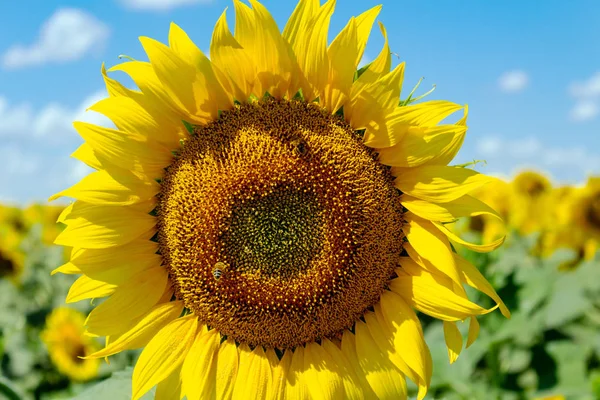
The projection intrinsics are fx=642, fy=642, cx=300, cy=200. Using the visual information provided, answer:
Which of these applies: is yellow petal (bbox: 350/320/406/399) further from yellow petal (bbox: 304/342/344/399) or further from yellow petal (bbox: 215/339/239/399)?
yellow petal (bbox: 215/339/239/399)

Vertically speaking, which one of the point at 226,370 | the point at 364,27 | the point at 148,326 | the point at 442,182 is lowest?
the point at 226,370

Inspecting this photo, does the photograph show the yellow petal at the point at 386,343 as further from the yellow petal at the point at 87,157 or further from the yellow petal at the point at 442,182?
the yellow petal at the point at 87,157

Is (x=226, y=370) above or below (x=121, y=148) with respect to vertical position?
below

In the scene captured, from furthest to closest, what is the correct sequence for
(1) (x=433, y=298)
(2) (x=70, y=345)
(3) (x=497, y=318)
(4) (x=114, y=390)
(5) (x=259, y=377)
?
(2) (x=70, y=345) → (3) (x=497, y=318) → (4) (x=114, y=390) → (5) (x=259, y=377) → (1) (x=433, y=298)

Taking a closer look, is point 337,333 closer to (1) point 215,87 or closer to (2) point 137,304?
(2) point 137,304

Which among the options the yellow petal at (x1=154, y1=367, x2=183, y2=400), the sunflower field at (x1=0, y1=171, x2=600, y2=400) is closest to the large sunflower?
the yellow petal at (x1=154, y1=367, x2=183, y2=400)

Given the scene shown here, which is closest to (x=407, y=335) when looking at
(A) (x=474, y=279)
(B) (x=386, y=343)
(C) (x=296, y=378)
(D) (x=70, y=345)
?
(B) (x=386, y=343)

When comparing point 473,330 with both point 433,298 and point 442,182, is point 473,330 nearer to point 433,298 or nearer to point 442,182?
point 433,298
